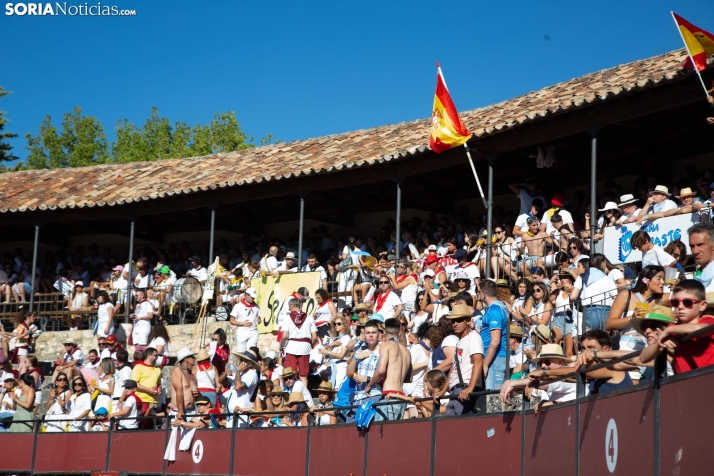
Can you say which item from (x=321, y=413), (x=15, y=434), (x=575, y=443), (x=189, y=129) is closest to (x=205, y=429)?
(x=321, y=413)

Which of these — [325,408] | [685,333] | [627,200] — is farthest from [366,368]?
[685,333]

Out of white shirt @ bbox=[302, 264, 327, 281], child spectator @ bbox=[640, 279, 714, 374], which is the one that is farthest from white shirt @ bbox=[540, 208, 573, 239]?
child spectator @ bbox=[640, 279, 714, 374]

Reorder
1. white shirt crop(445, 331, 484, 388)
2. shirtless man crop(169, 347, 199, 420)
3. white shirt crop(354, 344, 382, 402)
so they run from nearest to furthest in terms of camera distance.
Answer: white shirt crop(445, 331, 484, 388) < white shirt crop(354, 344, 382, 402) < shirtless man crop(169, 347, 199, 420)

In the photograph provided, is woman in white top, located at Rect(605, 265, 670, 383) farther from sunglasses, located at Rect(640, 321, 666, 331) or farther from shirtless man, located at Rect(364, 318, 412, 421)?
shirtless man, located at Rect(364, 318, 412, 421)

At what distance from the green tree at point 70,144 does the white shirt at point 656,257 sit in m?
44.3

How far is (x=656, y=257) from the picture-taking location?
11.7 meters

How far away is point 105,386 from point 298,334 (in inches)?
130

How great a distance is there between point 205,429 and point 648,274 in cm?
684

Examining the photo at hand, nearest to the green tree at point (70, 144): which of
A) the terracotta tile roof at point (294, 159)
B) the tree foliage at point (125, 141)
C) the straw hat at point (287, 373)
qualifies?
the tree foliage at point (125, 141)

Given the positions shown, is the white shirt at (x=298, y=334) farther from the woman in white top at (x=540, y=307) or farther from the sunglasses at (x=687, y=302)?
the sunglasses at (x=687, y=302)

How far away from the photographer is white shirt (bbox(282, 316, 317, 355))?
14.9 m

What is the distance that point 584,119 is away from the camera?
15648 millimetres

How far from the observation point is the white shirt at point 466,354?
9438 millimetres

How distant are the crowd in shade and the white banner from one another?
0.07 meters
